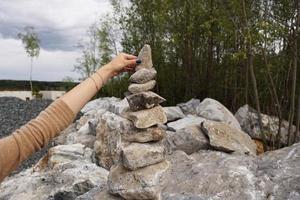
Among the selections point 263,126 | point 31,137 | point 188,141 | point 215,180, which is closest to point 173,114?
point 263,126

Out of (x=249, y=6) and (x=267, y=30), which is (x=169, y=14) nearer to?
(x=249, y=6)

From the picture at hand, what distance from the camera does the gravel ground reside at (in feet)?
35.8

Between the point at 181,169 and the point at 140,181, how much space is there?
132cm

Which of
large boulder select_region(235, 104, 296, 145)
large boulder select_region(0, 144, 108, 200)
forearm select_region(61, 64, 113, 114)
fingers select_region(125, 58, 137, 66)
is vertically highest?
fingers select_region(125, 58, 137, 66)

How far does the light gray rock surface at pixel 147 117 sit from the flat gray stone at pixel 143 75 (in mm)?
212

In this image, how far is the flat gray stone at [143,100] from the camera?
331 cm

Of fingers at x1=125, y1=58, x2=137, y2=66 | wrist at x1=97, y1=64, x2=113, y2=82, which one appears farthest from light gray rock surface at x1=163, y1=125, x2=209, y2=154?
wrist at x1=97, y1=64, x2=113, y2=82

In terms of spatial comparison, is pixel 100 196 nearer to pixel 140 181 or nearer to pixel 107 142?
pixel 140 181

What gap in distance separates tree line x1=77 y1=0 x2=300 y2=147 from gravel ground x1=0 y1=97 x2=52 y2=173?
2285mm

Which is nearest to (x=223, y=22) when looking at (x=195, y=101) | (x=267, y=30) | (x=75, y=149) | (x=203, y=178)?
(x=267, y=30)

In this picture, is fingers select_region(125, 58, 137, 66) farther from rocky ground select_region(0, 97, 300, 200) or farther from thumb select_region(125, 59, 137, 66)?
rocky ground select_region(0, 97, 300, 200)

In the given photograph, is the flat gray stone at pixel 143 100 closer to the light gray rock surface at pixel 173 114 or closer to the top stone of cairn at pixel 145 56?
the top stone of cairn at pixel 145 56

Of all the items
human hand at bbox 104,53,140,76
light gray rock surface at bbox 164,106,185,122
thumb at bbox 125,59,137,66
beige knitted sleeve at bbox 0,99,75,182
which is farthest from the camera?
light gray rock surface at bbox 164,106,185,122

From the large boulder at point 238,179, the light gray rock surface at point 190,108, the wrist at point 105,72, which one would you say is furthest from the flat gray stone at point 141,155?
the light gray rock surface at point 190,108
